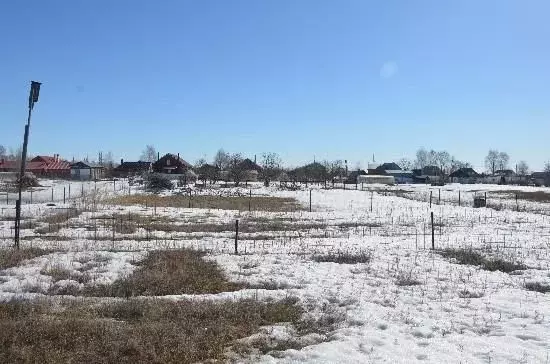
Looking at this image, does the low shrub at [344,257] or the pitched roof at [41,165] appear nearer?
the low shrub at [344,257]

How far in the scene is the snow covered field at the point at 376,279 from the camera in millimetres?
7031

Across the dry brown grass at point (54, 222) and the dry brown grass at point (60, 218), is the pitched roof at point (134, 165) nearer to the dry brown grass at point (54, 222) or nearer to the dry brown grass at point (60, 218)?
the dry brown grass at point (54, 222)

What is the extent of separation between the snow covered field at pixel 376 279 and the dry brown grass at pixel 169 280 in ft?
1.52

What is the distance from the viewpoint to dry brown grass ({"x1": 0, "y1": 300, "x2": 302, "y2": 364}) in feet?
21.5

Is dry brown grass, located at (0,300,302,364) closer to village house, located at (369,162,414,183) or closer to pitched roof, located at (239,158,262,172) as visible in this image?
pitched roof, located at (239,158,262,172)

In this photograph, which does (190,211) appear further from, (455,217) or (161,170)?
(161,170)

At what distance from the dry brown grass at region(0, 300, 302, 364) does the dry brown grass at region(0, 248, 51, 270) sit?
3.93 metres

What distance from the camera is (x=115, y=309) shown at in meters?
8.61

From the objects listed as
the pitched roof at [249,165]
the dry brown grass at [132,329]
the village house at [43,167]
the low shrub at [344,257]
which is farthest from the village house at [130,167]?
the dry brown grass at [132,329]

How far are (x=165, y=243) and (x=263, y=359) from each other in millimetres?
10926

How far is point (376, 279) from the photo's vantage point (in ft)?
37.8

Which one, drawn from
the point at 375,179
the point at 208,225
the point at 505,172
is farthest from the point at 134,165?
the point at 505,172

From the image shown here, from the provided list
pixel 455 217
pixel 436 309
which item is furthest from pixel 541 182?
pixel 436 309

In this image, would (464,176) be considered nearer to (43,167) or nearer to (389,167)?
(389,167)
